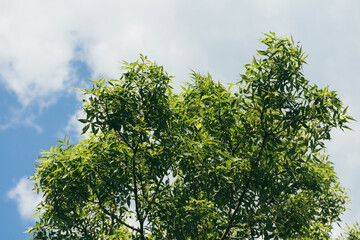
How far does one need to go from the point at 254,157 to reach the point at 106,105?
5077 millimetres

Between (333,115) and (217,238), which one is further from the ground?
(333,115)

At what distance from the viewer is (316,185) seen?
1421 centimetres

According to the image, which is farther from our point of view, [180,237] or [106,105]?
[180,237]

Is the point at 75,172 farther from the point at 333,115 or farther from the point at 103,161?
the point at 333,115

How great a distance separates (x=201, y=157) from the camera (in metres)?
12.7

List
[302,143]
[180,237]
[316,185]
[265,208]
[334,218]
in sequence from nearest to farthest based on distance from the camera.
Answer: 1. [302,143]
2. [265,208]
3. [180,237]
4. [316,185]
5. [334,218]

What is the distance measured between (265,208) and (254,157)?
1861mm

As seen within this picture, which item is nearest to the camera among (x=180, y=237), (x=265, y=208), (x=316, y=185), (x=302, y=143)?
(x=302, y=143)

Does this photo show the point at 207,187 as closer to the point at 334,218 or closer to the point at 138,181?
the point at 138,181

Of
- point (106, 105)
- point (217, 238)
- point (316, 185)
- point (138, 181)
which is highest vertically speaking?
point (106, 105)

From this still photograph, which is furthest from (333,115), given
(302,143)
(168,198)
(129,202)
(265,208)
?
(129,202)

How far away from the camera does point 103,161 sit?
494 inches

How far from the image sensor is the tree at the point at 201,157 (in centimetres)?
1147

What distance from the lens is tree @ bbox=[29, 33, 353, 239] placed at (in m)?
11.5
